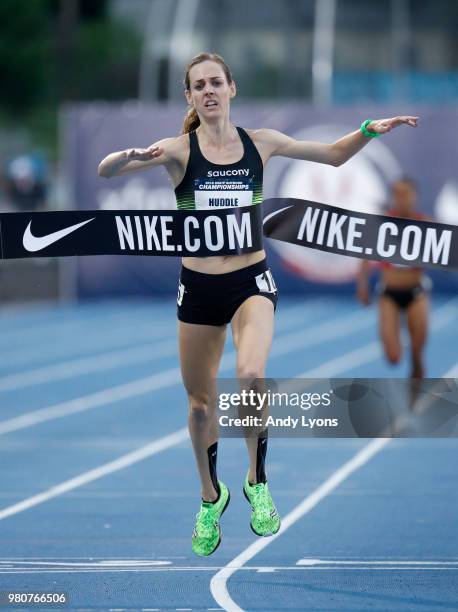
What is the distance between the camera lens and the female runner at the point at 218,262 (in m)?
7.73

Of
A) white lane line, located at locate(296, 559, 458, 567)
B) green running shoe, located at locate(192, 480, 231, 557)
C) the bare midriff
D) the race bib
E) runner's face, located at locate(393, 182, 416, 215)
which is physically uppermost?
the race bib

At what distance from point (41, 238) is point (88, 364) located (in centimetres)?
1314

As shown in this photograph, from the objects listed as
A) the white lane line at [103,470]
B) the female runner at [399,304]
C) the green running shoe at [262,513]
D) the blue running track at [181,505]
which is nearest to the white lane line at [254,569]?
the blue running track at [181,505]

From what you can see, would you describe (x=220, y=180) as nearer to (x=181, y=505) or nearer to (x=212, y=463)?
(x=212, y=463)

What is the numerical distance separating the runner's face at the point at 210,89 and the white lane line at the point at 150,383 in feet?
25.8

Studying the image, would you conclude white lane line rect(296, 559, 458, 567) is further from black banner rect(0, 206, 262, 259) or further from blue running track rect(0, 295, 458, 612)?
black banner rect(0, 206, 262, 259)

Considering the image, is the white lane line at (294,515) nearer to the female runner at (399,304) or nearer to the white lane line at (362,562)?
the white lane line at (362,562)

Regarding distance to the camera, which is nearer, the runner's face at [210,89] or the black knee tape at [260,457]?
the runner's face at [210,89]

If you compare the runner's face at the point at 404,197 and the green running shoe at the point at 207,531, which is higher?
the green running shoe at the point at 207,531

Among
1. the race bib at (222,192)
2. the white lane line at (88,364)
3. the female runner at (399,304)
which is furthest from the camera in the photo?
the white lane line at (88,364)

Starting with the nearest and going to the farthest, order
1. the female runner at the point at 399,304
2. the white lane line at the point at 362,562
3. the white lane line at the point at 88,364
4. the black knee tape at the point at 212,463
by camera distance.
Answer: the black knee tape at the point at 212,463 < the white lane line at the point at 362,562 < the female runner at the point at 399,304 < the white lane line at the point at 88,364

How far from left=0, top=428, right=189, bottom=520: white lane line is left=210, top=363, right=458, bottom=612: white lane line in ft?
5.67

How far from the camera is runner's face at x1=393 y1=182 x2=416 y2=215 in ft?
48.5

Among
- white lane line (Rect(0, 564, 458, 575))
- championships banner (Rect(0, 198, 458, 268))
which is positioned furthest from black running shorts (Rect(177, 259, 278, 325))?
white lane line (Rect(0, 564, 458, 575))
